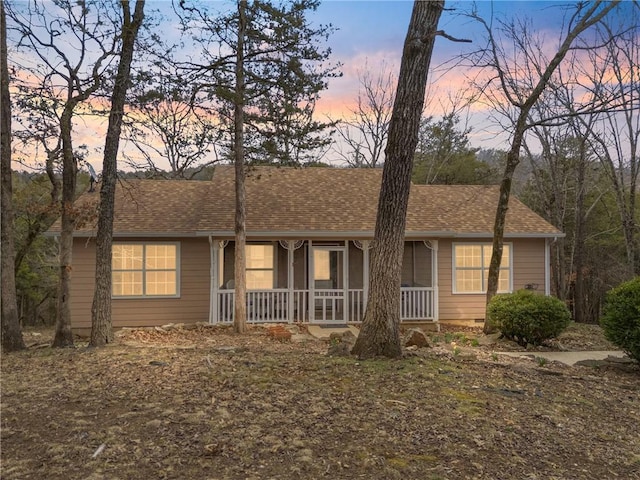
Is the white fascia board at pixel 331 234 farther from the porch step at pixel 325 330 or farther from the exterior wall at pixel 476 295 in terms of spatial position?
the porch step at pixel 325 330

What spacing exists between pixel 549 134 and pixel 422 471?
776 inches

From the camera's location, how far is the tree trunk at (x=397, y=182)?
6.38m

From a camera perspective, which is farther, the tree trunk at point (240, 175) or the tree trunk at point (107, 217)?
the tree trunk at point (240, 175)

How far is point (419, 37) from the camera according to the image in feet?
20.9

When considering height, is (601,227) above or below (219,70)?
below

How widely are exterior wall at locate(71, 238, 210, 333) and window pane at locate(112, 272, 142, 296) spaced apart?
23 cm

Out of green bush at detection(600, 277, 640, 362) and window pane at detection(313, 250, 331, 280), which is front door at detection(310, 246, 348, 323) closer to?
window pane at detection(313, 250, 331, 280)

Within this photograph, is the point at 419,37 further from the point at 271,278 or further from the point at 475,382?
the point at 271,278

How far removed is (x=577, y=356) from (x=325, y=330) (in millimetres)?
5531

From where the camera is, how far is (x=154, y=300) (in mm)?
12633

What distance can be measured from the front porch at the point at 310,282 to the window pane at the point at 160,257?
1272 millimetres

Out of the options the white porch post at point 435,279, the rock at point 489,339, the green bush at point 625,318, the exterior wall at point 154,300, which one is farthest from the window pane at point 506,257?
the exterior wall at point 154,300

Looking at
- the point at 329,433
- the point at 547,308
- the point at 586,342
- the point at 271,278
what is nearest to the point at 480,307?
the point at 586,342

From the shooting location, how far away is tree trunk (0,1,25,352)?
805 cm
